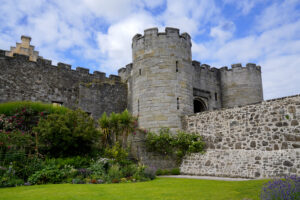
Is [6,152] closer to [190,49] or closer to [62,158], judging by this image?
[62,158]

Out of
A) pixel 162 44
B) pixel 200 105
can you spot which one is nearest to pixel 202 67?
pixel 200 105

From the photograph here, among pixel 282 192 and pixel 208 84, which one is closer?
pixel 282 192

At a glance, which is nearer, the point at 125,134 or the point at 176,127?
the point at 125,134

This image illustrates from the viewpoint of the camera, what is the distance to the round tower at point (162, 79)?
13.6 metres

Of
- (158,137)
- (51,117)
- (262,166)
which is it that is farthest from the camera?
(158,137)

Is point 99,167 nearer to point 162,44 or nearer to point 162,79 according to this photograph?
point 162,79

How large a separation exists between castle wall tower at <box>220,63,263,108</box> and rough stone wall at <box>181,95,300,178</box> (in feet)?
25.8

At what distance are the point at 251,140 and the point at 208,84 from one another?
8.89m

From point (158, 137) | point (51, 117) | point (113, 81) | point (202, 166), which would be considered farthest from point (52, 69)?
point (202, 166)

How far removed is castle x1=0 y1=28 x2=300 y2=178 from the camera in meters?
9.61

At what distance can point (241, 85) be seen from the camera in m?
19.5

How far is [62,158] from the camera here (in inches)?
381

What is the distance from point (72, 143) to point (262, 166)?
783 centimetres

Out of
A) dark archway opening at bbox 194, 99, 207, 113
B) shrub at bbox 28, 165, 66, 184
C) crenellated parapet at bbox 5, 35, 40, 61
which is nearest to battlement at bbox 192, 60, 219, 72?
dark archway opening at bbox 194, 99, 207, 113
